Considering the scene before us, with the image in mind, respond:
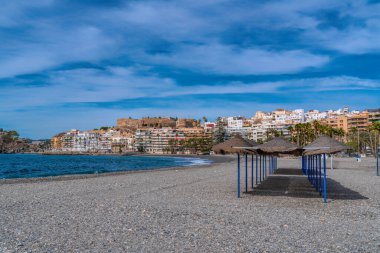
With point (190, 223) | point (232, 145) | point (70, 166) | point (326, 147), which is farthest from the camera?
point (70, 166)

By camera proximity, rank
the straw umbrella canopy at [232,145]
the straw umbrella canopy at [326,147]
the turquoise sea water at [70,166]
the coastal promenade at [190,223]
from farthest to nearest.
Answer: the turquoise sea water at [70,166], the straw umbrella canopy at [232,145], the straw umbrella canopy at [326,147], the coastal promenade at [190,223]

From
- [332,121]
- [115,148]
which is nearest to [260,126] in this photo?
[332,121]

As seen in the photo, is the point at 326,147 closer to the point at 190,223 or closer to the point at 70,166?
the point at 190,223

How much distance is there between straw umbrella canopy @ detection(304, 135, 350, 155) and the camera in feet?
42.0

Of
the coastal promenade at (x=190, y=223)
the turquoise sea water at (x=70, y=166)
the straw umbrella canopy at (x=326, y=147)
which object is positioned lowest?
the turquoise sea water at (x=70, y=166)

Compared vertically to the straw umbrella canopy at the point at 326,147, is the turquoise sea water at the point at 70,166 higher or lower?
lower

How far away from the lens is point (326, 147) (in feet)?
42.4

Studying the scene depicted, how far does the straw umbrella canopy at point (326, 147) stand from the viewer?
1280cm

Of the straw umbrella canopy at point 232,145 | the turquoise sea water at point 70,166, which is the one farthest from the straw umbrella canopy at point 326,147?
the turquoise sea water at point 70,166

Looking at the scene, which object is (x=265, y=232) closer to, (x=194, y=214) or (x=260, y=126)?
(x=194, y=214)

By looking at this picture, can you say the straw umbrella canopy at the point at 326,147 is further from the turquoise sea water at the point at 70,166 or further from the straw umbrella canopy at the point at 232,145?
the turquoise sea water at the point at 70,166

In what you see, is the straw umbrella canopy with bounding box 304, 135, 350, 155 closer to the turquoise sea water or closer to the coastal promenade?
the coastal promenade

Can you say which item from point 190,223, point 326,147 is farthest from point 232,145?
point 190,223

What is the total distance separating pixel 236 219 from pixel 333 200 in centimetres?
513
